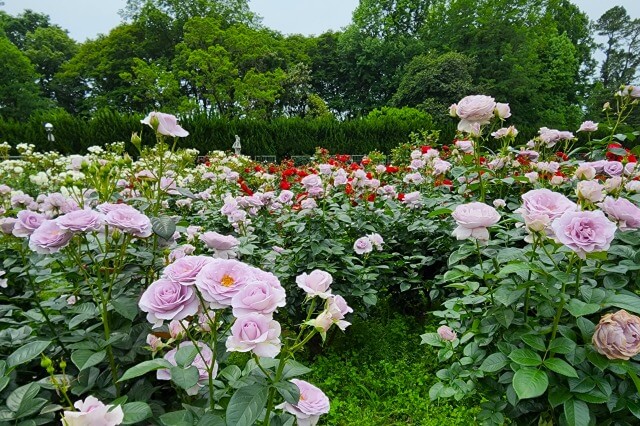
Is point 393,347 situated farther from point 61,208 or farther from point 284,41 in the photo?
point 284,41

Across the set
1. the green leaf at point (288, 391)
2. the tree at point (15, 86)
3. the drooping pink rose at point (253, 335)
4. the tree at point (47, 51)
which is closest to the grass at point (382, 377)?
the green leaf at point (288, 391)

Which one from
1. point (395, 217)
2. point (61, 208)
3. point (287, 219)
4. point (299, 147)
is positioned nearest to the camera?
point (61, 208)

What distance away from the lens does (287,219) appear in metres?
2.60

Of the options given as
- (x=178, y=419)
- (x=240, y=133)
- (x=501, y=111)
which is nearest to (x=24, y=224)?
(x=178, y=419)

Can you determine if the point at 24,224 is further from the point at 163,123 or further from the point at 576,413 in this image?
the point at 576,413

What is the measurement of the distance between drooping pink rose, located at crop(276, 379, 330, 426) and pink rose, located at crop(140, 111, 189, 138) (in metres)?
0.83

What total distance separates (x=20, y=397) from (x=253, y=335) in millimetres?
600

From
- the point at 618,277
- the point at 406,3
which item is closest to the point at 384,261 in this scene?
the point at 618,277

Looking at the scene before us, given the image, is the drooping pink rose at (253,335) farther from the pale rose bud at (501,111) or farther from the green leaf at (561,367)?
the pale rose bud at (501,111)

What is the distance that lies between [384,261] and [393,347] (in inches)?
21.7

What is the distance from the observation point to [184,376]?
0.82 metres

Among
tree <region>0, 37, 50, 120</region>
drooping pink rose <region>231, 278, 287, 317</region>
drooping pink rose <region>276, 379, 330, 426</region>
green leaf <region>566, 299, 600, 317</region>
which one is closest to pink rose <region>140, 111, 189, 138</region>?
drooping pink rose <region>231, 278, 287, 317</region>

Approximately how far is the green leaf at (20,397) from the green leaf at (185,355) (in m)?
0.32

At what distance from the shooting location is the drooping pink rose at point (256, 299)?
26.9 inches
